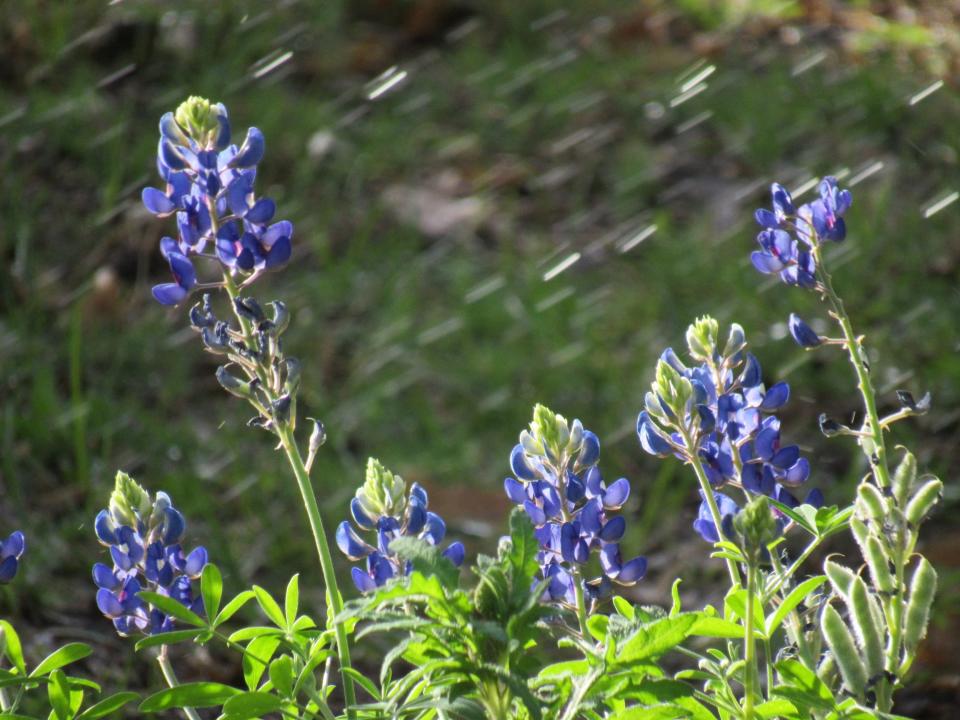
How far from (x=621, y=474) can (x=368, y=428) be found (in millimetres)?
789

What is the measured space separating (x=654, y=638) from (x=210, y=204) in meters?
0.69

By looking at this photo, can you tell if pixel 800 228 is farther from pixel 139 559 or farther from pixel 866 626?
pixel 139 559

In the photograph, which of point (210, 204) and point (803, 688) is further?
point (210, 204)

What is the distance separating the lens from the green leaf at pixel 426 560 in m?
1.17

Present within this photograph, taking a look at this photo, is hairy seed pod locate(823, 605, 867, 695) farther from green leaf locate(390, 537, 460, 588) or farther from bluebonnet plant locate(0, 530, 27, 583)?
bluebonnet plant locate(0, 530, 27, 583)

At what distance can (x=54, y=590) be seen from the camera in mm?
2910

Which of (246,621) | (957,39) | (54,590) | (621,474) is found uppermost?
(54,590)

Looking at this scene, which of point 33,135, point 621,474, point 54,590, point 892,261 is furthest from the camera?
point 33,135

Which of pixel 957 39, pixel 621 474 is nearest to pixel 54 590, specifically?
pixel 621 474

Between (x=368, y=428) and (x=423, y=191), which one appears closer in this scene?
(x=368, y=428)

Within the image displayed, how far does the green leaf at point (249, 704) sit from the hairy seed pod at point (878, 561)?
0.62 m

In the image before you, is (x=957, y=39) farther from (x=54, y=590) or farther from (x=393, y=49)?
(x=54, y=590)

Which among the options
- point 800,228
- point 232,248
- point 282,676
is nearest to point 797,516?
point 800,228

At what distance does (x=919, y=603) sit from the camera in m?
1.31
